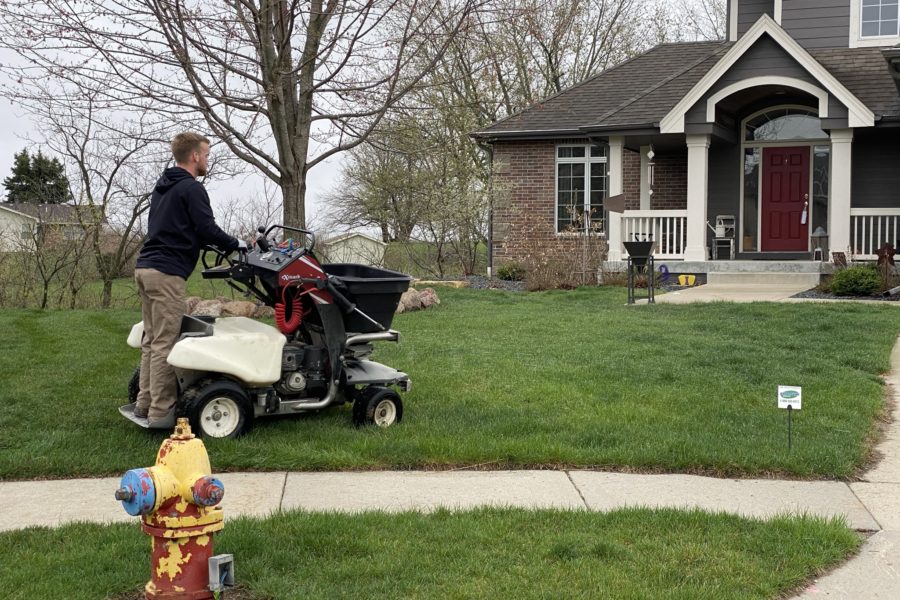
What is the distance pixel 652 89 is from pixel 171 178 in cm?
1635

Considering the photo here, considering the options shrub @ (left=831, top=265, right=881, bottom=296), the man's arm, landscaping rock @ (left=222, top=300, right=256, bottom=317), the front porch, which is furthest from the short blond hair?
the front porch

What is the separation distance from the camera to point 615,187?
19.9 m

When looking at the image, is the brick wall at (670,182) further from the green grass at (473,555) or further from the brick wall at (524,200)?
the green grass at (473,555)

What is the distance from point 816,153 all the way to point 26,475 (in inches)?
697

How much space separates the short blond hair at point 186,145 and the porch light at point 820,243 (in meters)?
14.8

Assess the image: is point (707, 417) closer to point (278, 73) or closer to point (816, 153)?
point (278, 73)

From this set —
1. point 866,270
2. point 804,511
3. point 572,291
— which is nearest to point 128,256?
point 572,291

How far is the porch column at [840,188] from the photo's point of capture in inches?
696

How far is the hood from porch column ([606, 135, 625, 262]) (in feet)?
45.5

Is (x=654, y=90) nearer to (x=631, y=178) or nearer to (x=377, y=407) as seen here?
(x=631, y=178)

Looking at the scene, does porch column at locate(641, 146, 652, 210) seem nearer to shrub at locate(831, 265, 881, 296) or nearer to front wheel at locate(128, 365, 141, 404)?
shrub at locate(831, 265, 881, 296)

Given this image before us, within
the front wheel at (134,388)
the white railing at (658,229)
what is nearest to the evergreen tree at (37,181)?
the white railing at (658,229)

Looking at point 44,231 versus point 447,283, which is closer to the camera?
point 44,231

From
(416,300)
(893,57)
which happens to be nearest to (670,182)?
(893,57)
